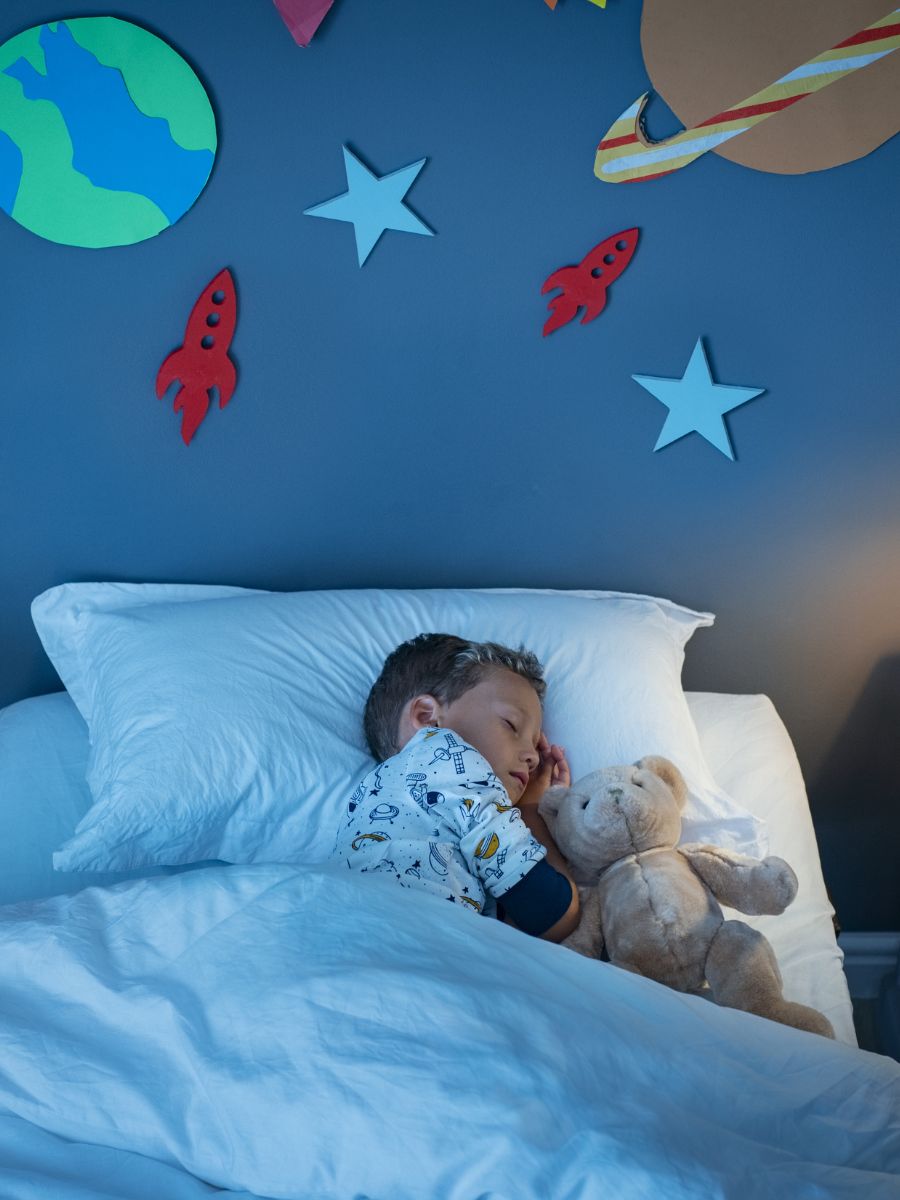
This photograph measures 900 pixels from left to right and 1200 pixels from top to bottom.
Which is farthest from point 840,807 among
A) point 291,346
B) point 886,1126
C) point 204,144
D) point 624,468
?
point 204,144

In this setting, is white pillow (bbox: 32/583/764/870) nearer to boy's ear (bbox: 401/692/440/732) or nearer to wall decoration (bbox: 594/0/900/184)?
boy's ear (bbox: 401/692/440/732)

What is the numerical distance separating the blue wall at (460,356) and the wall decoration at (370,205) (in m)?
0.02

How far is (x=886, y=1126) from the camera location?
36.4 inches

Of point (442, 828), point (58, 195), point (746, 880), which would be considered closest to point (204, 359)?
point (58, 195)

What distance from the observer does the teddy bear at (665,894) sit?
44.8 inches

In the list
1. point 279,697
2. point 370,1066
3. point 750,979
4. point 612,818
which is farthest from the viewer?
point 279,697

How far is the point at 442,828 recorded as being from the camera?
48.6 inches

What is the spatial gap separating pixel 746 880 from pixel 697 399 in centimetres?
81

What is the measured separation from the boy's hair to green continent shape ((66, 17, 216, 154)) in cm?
76

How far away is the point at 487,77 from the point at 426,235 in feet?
0.75

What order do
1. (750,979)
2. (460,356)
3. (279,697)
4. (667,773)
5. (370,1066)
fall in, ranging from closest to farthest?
(370,1066) → (750,979) → (667,773) → (279,697) → (460,356)

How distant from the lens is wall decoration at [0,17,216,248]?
1449mm

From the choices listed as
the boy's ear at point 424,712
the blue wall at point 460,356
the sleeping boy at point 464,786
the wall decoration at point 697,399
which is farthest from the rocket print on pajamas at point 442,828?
the wall decoration at point 697,399

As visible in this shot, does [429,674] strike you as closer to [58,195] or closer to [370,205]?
[370,205]
